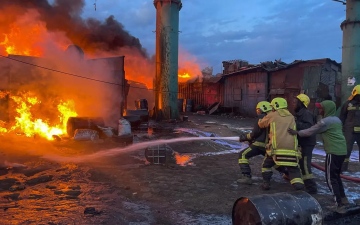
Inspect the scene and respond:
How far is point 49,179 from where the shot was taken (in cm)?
605

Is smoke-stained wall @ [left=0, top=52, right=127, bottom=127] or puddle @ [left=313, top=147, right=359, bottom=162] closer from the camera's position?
puddle @ [left=313, top=147, right=359, bottom=162]

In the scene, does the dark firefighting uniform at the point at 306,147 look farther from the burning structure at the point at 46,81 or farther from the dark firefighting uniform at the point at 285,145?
the burning structure at the point at 46,81

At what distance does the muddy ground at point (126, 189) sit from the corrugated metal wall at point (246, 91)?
17115 millimetres

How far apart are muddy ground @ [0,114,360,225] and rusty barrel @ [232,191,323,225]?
0.97 meters

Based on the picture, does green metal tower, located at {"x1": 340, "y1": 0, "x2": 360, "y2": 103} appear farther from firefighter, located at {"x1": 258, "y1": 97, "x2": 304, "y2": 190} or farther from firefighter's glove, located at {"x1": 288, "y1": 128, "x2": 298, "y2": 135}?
firefighter's glove, located at {"x1": 288, "y1": 128, "x2": 298, "y2": 135}

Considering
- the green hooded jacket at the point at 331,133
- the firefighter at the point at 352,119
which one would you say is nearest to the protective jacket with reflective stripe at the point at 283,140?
the green hooded jacket at the point at 331,133

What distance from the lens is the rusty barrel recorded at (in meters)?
3.20

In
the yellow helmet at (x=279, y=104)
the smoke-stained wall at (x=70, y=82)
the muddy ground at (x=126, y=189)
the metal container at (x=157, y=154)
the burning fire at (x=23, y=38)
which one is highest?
the burning fire at (x=23, y=38)

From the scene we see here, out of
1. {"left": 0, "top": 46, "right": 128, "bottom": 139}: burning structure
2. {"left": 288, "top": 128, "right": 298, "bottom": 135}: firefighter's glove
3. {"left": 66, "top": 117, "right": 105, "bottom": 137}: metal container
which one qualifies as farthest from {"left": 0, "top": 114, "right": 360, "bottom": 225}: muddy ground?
{"left": 0, "top": 46, "right": 128, "bottom": 139}: burning structure

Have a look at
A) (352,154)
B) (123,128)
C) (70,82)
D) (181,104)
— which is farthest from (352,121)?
(181,104)

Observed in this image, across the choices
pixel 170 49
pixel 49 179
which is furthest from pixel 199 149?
pixel 170 49

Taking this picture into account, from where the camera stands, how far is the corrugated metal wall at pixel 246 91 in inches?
997

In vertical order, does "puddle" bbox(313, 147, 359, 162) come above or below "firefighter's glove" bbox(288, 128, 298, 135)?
below

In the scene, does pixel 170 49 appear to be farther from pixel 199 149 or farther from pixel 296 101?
pixel 296 101
